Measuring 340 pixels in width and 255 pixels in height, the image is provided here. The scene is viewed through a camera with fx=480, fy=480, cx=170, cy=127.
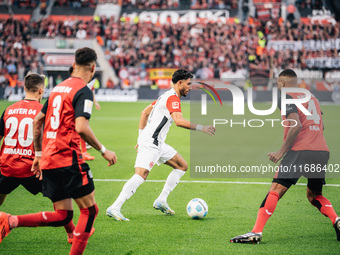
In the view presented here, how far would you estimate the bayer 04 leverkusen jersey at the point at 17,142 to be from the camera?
6.05m

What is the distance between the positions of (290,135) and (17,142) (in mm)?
3427

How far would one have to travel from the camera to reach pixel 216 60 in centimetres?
3728

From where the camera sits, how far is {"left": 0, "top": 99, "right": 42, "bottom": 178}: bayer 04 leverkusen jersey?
6.05m

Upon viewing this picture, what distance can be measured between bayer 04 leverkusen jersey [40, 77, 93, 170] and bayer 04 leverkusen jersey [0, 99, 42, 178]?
1239mm

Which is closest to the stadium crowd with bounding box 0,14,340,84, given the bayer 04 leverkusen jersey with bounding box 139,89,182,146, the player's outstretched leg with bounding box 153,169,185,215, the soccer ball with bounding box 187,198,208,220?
the player's outstretched leg with bounding box 153,169,185,215

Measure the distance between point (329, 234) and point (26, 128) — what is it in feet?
14.0

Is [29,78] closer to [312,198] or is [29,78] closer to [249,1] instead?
[312,198]

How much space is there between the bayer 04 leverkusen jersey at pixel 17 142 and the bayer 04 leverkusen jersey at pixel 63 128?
1.24 meters

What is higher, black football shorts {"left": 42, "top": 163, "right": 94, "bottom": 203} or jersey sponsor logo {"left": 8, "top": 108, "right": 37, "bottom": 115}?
jersey sponsor logo {"left": 8, "top": 108, "right": 37, "bottom": 115}

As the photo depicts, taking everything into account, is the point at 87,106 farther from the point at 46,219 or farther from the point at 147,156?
the point at 147,156

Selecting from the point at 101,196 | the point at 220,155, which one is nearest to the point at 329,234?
the point at 101,196

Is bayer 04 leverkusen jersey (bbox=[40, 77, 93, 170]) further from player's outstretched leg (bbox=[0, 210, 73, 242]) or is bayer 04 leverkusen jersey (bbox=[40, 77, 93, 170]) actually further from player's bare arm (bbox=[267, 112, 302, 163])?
player's bare arm (bbox=[267, 112, 302, 163])

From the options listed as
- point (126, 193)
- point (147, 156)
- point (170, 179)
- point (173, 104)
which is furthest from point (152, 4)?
point (126, 193)

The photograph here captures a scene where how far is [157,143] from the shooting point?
7.45m
